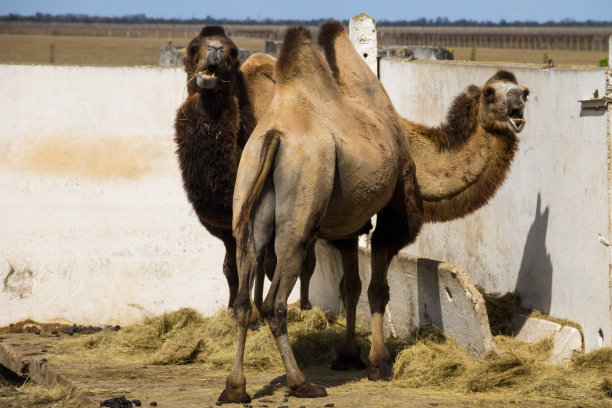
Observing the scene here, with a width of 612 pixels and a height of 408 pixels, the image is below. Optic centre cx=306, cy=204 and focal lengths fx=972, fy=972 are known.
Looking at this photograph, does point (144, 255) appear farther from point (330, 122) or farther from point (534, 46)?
point (534, 46)

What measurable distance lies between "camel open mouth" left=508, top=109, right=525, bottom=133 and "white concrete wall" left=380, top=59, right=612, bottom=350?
11.6 inches

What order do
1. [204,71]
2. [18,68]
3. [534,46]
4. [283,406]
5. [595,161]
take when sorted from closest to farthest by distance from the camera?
[283,406]
[595,161]
[204,71]
[18,68]
[534,46]

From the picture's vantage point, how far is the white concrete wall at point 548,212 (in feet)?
23.4

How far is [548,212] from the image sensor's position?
7926 mm

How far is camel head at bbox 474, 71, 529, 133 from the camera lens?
305 inches

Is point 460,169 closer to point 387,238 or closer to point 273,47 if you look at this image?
point 387,238

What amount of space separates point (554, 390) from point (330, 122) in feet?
7.70

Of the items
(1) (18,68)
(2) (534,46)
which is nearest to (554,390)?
(1) (18,68)

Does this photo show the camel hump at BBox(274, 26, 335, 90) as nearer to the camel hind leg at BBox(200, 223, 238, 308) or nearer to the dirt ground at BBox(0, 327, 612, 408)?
the camel hind leg at BBox(200, 223, 238, 308)

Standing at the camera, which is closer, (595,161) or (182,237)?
(595,161)

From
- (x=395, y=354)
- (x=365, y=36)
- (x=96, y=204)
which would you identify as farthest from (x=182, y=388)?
(x=365, y=36)

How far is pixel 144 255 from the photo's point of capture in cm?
1028

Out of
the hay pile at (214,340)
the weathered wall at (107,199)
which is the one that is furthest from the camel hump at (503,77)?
the hay pile at (214,340)

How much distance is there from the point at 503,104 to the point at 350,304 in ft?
6.62
